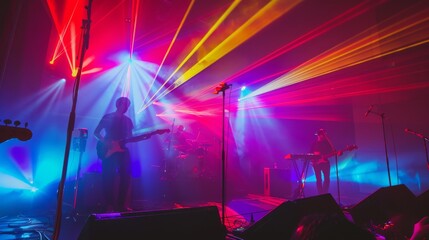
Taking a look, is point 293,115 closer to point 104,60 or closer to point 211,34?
point 211,34

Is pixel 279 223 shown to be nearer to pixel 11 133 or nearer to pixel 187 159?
pixel 11 133

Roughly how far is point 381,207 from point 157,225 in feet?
8.82

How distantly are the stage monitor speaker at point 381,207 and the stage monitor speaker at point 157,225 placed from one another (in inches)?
75.3

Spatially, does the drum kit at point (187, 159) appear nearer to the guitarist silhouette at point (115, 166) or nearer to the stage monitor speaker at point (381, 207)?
the guitarist silhouette at point (115, 166)

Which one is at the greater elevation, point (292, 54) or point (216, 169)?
point (292, 54)

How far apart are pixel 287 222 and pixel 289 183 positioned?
238 inches

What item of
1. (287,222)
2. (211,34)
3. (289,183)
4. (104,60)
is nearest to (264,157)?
(289,183)

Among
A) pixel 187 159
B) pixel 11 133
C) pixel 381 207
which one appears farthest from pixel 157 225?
pixel 187 159

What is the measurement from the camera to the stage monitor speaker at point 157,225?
149 centimetres

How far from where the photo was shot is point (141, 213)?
1.70 meters

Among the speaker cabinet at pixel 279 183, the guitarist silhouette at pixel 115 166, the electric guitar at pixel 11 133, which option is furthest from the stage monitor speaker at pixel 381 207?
the speaker cabinet at pixel 279 183

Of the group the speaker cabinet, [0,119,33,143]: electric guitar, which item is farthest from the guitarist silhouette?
the speaker cabinet

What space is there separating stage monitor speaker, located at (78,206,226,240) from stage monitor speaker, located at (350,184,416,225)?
6.28 feet

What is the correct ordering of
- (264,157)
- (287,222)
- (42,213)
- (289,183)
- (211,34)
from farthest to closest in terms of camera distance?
(264,157)
(289,183)
(211,34)
(42,213)
(287,222)
